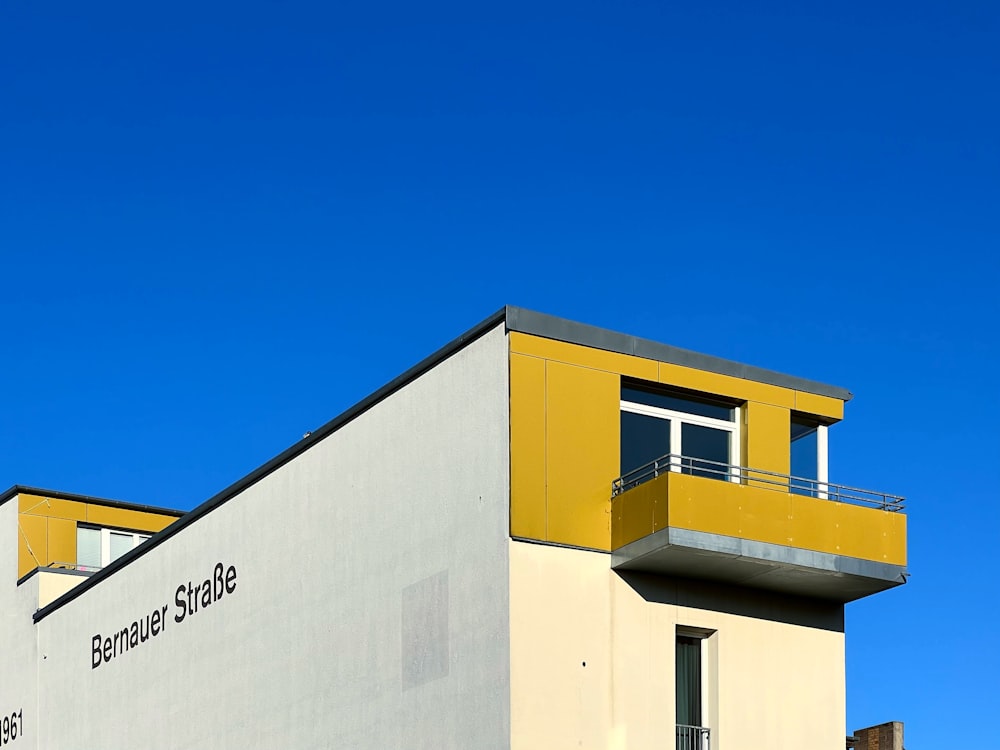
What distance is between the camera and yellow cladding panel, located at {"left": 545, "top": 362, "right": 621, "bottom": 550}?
2514 centimetres

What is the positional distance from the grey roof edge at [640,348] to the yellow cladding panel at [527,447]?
57 centimetres

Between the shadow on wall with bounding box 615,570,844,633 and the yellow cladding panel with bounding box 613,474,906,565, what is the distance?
3.15ft

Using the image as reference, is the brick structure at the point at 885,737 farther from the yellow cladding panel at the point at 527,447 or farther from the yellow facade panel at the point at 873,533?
the yellow cladding panel at the point at 527,447

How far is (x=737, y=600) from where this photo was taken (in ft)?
86.7

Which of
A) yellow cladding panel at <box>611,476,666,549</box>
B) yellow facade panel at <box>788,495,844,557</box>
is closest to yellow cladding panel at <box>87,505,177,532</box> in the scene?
yellow cladding panel at <box>611,476,666,549</box>

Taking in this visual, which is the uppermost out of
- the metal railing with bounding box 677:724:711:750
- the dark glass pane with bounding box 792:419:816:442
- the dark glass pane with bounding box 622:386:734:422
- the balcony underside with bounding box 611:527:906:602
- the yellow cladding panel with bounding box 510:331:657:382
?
the yellow cladding panel with bounding box 510:331:657:382

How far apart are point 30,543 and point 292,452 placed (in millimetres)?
15413

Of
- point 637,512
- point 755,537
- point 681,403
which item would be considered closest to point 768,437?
point 681,403

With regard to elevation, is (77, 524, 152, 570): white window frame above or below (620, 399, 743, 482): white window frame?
above

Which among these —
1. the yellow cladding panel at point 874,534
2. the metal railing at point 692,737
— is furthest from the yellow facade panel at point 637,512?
the yellow cladding panel at point 874,534

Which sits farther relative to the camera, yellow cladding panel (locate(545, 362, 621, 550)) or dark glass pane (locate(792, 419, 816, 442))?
dark glass pane (locate(792, 419, 816, 442))

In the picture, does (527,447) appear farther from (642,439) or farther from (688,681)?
(688,681)

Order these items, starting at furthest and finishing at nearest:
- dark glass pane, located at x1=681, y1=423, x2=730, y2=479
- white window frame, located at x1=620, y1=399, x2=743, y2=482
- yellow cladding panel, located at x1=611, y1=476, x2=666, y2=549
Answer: dark glass pane, located at x1=681, y1=423, x2=730, y2=479
white window frame, located at x1=620, y1=399, x2=743, y2=482
yellow cladding panel, located at x1=611, y1=476, x2=666, y2=549

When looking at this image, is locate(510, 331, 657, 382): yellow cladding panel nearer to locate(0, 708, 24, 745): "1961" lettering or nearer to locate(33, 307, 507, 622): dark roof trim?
locate(33, 307, 507, 622): dark roof trim
